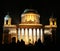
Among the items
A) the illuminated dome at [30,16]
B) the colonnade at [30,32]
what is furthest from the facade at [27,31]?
the illuminated dome at [30,16]

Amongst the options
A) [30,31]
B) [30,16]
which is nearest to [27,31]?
[30,31]

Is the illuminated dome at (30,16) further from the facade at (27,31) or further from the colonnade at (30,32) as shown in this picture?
the colonnade at (30,32)

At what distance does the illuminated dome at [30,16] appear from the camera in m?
45.4

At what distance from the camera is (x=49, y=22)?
150ft

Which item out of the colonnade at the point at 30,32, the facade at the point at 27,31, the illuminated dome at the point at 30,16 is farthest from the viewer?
the illuminated dome at the point at 30,16

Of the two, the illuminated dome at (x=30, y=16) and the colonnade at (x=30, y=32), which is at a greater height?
the illuminated dome at (x=30, y=16)

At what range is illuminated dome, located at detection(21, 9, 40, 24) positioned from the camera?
45431mm

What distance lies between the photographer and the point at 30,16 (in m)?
45.7

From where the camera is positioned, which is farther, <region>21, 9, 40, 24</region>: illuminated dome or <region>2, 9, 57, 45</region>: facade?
<region>21, 9, 40, 24</region>: illuminated dome

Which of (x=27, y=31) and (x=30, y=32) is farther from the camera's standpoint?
(x=30, y=32)

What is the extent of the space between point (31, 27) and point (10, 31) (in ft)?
14.4

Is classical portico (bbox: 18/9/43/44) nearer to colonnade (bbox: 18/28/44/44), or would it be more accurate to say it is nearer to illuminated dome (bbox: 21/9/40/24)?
colonnade (bbox: 18/28/44/44)

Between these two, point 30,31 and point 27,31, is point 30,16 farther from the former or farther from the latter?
point 27,31

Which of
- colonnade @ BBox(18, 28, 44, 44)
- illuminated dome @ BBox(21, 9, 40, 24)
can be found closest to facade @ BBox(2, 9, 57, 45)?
colonnade @ BBox(18, 28, 44, 44)
